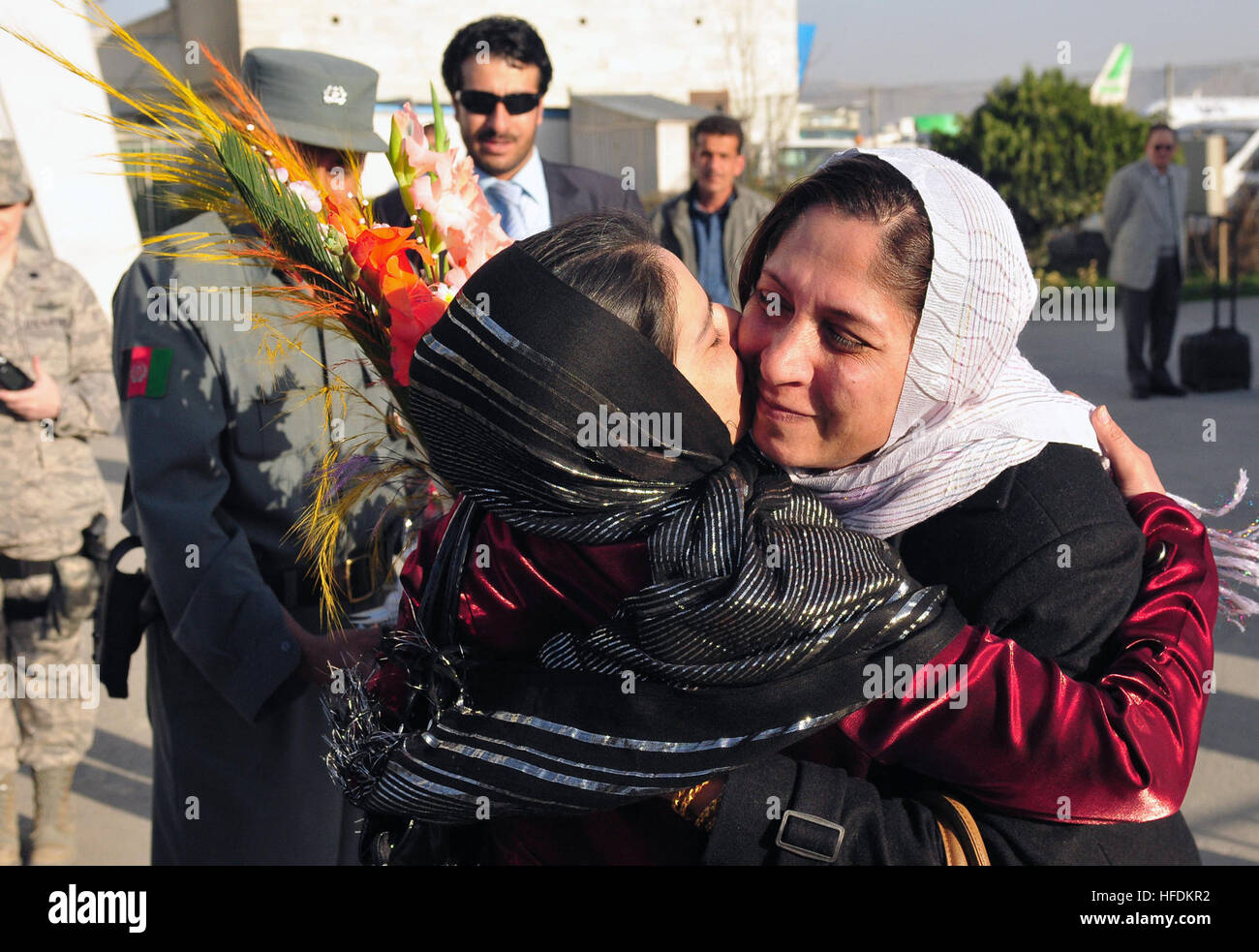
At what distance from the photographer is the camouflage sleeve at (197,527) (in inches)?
96.1

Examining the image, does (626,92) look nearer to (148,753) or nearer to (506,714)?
(148,753)

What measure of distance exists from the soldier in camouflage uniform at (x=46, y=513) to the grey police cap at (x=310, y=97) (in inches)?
57.4

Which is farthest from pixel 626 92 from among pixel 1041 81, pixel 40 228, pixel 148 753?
pixel 148 753

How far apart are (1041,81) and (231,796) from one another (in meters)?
17.6

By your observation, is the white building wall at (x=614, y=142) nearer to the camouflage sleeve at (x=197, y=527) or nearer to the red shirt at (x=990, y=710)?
the camouflage sleeve at (x=197, y=527)

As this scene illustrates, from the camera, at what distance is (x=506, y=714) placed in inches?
56.0

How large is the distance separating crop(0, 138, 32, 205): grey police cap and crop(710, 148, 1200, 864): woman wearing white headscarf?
3062 mm

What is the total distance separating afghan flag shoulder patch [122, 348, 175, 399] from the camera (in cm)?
244

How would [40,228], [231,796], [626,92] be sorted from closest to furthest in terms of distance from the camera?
[231,796] → [40,228] → [626,92]

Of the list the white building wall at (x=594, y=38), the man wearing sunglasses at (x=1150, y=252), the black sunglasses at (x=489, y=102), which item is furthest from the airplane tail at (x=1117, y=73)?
the black sunglasses at (x=489, y=102)

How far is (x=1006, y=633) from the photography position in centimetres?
145

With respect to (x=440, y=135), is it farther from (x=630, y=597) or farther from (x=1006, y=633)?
(x=1006, y=633)

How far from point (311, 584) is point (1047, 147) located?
1673cm

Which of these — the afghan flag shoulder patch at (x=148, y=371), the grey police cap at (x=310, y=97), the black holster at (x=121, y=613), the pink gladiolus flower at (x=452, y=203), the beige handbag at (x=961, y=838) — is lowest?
the black holster at (x=121, y=613)
